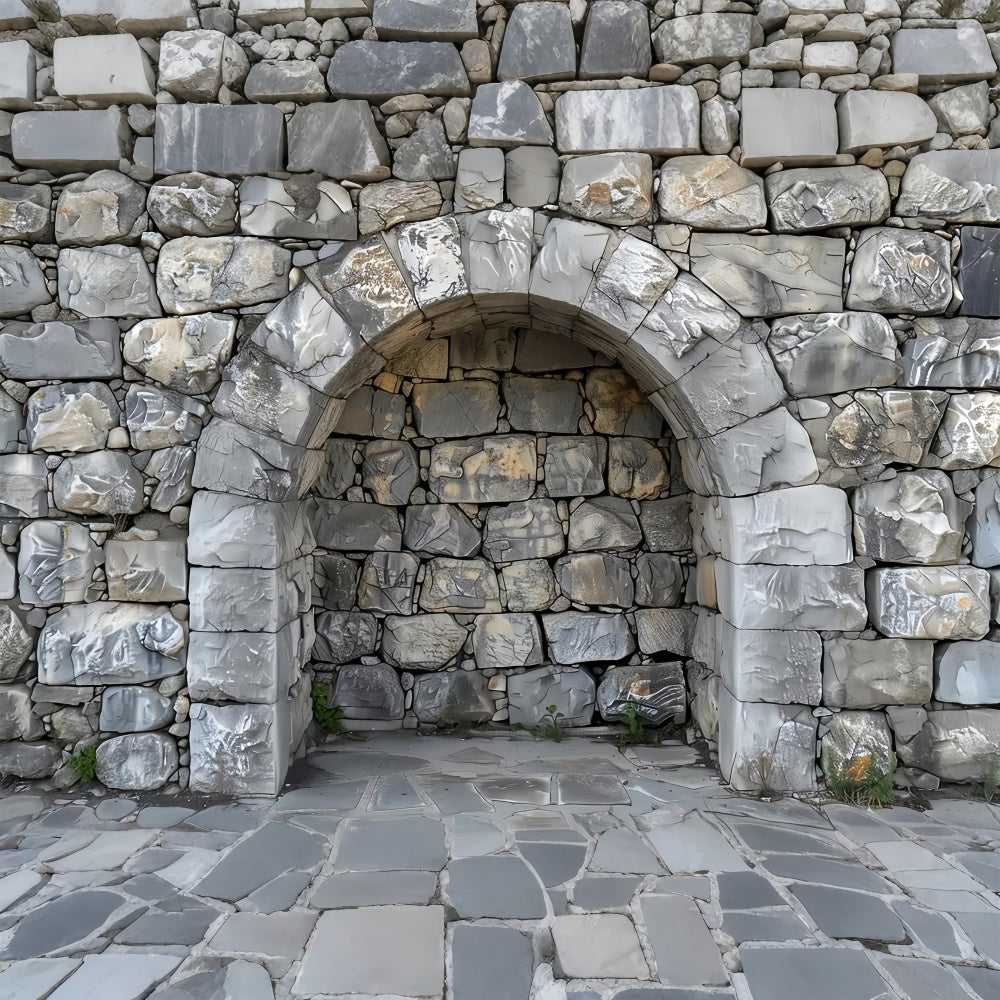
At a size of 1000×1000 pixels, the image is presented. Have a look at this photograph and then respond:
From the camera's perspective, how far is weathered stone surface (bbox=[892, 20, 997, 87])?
294 cm

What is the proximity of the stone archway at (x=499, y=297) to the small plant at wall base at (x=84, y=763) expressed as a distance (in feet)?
1.53

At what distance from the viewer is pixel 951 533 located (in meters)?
2.99

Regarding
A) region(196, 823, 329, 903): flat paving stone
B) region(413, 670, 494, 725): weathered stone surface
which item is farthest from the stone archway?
region(413, 670, 494, 725): weathered stone surface

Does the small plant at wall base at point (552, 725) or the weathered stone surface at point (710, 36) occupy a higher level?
the weathered stone surface at point (710, 36)

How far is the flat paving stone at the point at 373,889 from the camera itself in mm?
2291

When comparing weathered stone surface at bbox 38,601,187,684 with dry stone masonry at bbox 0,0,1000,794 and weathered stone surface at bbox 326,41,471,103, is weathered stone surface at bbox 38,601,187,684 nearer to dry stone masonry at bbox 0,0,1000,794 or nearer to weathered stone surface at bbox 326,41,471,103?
dry stone masonry at bbox 0,0,1000,794

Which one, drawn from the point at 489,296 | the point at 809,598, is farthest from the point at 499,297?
the point at 809,598

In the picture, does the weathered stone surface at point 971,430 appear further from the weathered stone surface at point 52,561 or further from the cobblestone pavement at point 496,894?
the weathered stone surface at point 52,561

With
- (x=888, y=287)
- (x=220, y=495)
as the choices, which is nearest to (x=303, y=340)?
(x=220, y=495)

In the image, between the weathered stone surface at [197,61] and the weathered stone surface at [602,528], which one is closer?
the weathered stone surface at [197,61]

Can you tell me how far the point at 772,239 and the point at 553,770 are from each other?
2644 mm

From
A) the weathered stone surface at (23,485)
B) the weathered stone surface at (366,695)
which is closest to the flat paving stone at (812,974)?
the weathered stone surface at (366,695)

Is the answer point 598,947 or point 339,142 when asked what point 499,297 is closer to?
point 339,142

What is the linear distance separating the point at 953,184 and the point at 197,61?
3.28m
